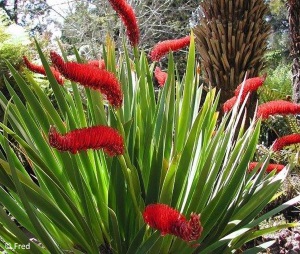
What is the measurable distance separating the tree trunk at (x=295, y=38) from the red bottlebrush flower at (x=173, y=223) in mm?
4182

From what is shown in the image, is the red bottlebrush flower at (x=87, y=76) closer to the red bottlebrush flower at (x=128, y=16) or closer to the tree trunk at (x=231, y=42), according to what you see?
the red bottlebrush flower at (x=128, y=16)

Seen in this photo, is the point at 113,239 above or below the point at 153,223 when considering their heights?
below

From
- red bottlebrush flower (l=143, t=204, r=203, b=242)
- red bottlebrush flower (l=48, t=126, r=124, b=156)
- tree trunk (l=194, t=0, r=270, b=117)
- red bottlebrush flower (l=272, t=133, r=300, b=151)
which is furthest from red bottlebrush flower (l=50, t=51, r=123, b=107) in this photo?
tree trunk (l=194, t=0, r=270, b=117)

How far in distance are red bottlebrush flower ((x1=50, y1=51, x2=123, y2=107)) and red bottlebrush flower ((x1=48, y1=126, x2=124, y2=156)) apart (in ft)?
0.44

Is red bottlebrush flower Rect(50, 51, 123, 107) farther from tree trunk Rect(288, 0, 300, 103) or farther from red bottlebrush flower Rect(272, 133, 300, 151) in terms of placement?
tree trunk Rect(288, 0, 300, 103)

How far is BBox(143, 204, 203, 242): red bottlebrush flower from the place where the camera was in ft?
3.44

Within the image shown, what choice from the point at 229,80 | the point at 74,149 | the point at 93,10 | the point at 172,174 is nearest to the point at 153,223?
the point at 74,149

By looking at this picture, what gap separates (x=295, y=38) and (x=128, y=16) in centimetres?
375

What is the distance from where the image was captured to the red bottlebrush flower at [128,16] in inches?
67.3

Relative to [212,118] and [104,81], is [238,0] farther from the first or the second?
[104,81]

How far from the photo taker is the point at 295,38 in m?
5.13

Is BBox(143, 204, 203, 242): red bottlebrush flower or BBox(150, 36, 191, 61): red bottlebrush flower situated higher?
BBox(150, 36, 191, 61): red bottlebrush flower

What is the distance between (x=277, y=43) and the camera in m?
24.8

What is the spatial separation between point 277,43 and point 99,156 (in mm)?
24163
